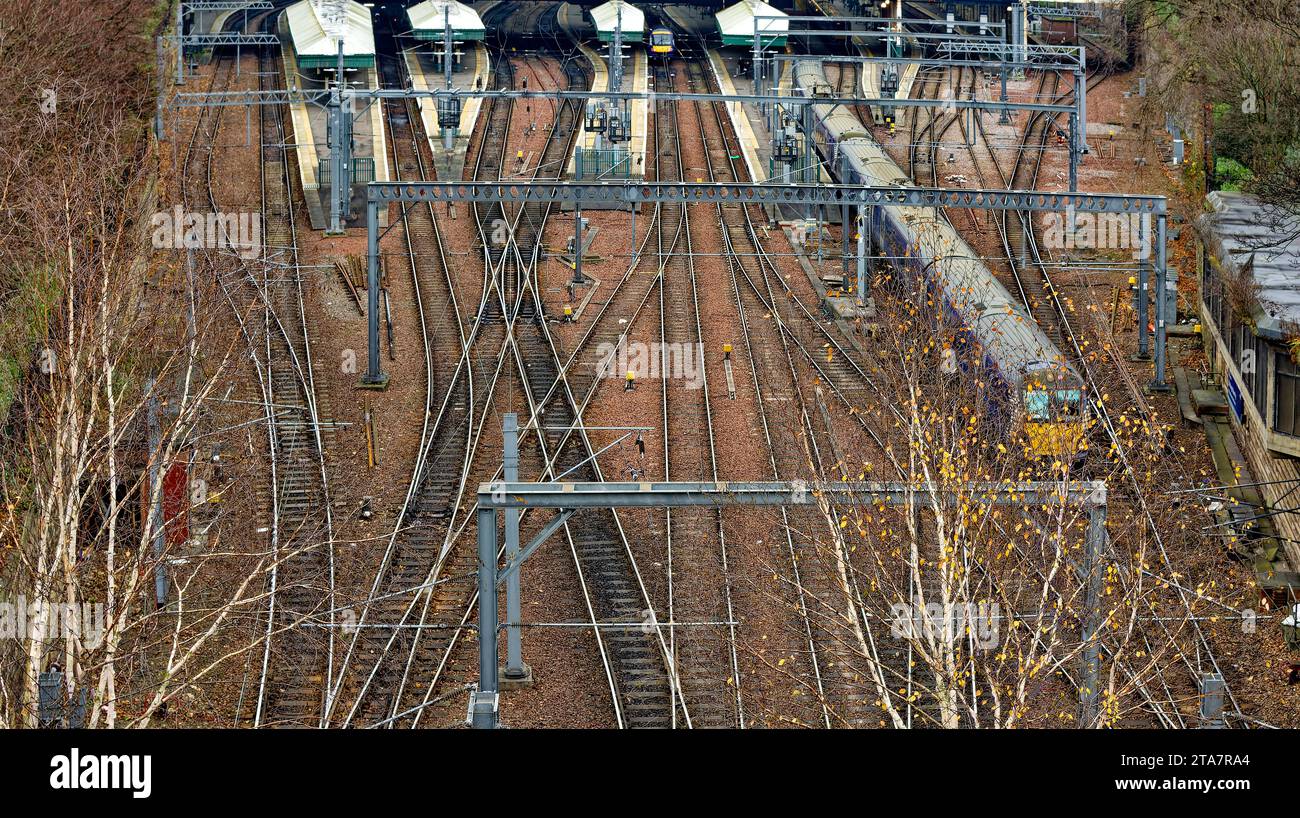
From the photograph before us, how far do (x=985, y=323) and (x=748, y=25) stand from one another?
132 ft

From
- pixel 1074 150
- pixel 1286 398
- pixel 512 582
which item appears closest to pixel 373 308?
pixel 512 582

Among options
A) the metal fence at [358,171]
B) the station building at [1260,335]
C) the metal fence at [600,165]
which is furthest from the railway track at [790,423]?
the metal fence at [358,171]

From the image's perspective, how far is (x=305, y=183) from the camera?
167 ft

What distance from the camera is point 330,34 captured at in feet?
205

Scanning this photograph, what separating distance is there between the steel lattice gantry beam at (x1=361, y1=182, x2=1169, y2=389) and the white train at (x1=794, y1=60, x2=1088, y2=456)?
1.50 metres

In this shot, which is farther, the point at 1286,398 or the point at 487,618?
the point at 1286,398

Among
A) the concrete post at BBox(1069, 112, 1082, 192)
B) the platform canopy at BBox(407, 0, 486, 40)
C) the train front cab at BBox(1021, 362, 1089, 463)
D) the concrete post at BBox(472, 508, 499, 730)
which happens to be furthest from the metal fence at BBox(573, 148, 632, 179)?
the concrete post at BBox(472, 508, 499, 730)

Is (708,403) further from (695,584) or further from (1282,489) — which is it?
(1282,489)

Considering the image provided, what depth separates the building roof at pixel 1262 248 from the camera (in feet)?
93.6

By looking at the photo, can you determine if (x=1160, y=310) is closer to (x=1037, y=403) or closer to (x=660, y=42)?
(x=1037, y=403)

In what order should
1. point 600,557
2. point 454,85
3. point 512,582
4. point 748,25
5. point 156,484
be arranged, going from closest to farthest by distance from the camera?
point 156,484 < point 512,582 < point 600,557 < point 454,85 < point 748,25

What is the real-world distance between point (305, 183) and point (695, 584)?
28.4 metres

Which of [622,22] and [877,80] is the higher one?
[622,22]

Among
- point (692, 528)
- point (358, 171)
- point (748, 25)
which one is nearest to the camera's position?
point (692, 528)
